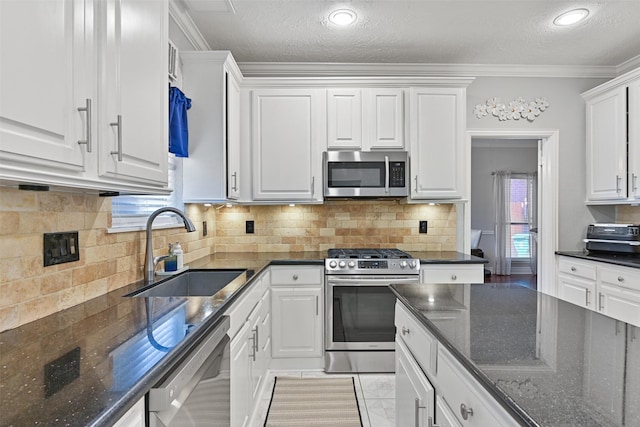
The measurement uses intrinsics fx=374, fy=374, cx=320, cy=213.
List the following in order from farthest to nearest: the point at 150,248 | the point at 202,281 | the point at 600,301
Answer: the point at 600,301, the point at 202,281, the point at 150,248

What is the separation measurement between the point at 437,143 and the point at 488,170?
15.3ft

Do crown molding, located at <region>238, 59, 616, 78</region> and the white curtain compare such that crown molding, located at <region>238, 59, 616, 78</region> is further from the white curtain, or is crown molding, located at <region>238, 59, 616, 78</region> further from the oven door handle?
the white curtain

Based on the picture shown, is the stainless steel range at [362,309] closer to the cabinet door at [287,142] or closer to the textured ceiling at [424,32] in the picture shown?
the cabinet door at [287,142]

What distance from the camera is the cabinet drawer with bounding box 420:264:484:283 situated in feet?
9.68

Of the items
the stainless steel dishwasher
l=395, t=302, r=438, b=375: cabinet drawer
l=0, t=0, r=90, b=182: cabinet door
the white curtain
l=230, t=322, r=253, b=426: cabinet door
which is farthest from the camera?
the white curtain

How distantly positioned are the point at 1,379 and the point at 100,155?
62cm

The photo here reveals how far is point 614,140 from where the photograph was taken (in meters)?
3.28

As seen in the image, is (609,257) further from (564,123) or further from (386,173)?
(386,173)

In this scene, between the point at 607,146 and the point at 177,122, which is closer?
the point at 177,122

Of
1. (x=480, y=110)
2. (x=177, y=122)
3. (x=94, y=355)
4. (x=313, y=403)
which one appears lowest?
(x=313, y=403)

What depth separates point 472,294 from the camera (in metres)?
1.64

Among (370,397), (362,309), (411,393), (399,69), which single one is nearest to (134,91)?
(411,393)

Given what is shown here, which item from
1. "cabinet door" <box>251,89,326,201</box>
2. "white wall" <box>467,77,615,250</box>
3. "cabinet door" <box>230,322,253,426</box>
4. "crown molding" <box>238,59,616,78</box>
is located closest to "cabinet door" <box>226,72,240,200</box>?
"cabinet door" <box>251,89,326,201</box>

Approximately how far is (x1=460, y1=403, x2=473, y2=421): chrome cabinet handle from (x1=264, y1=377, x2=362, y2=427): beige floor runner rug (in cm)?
143
